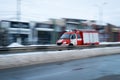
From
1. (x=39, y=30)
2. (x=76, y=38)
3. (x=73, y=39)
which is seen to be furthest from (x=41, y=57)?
(x=39, y=30)

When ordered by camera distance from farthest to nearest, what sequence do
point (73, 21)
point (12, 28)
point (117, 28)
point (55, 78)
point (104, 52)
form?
1. point (117, 28)
2. point (73, 21)
3. point (12, 28)
4. point (104, 52)
5. point (55, 78)

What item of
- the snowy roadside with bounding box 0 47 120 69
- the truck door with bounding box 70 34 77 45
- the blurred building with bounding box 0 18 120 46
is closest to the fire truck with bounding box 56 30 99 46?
the truck door with bounding box 70 34 77 45

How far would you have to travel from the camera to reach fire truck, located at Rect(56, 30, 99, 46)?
35.1 meters

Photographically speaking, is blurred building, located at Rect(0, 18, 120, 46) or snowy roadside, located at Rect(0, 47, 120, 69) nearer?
snowy roadside, located at Rect(0, 47, 120, 69)

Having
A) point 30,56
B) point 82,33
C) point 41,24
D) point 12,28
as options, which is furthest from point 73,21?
point 30,56

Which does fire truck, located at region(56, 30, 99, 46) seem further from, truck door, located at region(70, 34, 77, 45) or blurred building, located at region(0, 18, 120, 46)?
blurred building, located at region(0, 18, 120, 46)

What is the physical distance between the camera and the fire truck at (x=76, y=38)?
35.1 m

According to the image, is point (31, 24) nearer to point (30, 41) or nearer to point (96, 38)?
point (30, 41)

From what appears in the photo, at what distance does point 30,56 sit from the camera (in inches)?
631

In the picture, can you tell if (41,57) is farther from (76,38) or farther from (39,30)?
(39,30)

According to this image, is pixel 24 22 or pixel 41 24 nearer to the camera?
pixel 24 22

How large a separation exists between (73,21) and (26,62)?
4850cm

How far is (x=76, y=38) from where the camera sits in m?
35.9

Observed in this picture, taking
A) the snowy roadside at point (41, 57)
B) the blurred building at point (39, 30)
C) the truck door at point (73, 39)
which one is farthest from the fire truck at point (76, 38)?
the snowy roadside at point (41, 57)
